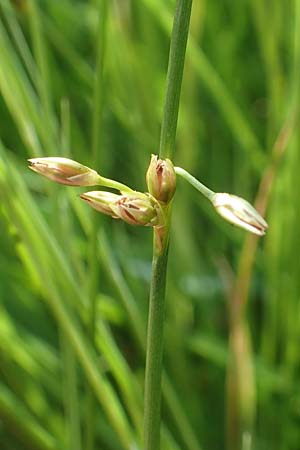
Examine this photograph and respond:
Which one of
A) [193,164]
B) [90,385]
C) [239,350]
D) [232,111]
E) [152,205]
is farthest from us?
[193,164]

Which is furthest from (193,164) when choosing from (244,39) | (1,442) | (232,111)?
(1,442)

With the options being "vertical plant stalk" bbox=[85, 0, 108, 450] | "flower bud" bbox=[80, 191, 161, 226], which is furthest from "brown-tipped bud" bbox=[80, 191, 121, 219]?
"vertical plant stalk" bbox=[85, 0, 108, 450]

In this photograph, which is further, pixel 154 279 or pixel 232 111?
pixel 232 111

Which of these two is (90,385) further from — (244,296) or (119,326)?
(119,326)

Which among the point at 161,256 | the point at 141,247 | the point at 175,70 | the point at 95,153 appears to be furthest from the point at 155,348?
the point at 141,247

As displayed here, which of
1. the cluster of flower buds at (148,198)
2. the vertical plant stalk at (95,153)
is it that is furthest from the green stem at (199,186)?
the vertical plant stalk at (95,153)

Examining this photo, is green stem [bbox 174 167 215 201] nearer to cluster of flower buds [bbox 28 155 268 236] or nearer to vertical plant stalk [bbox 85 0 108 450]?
cluster of flower buds [bbox 28 155 268 236]

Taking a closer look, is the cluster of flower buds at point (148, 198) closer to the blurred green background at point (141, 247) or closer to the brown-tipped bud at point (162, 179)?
the brown-tipped bud at point (162, 179)
